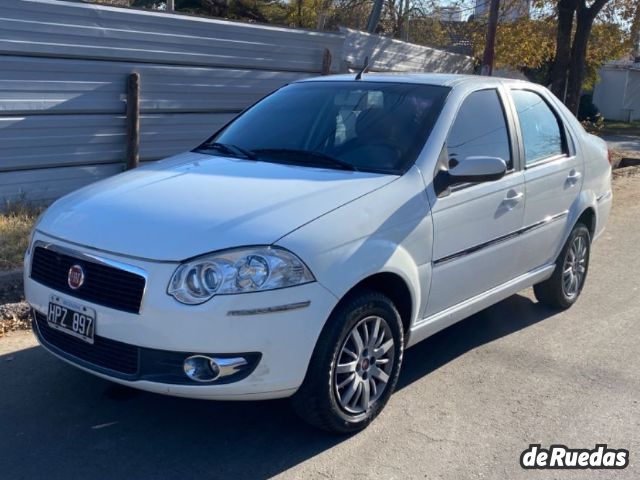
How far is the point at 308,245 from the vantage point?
3637 mm

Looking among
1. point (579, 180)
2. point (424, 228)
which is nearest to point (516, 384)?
point (424, 228)

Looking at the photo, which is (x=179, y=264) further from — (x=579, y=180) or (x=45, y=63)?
(x=45, y=63)

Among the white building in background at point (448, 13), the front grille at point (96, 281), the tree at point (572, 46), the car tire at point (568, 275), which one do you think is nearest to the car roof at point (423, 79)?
the car tire at point (568, 275)

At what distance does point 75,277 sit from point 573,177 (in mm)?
3831

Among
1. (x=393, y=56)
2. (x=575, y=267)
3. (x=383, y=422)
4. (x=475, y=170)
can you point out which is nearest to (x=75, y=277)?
(x=383, y=422)

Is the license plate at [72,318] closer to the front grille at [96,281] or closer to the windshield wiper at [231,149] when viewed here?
the front grille at [96,281]

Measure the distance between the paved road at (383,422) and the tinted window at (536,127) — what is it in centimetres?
135

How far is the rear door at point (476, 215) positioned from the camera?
4.50 m

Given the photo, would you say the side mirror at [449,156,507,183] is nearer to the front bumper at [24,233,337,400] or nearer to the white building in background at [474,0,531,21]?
the front bumper at [24,233,337,400]

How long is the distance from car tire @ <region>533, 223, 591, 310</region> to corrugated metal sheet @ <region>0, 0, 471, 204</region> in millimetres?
4901

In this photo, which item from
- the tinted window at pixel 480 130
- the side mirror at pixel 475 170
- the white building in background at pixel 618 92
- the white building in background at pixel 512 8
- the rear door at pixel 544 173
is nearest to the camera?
the side mirror at pixel 475 170

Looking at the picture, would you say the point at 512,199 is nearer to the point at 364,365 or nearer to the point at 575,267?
the point at 575,267

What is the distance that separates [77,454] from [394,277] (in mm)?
1787

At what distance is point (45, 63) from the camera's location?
7832 mm
